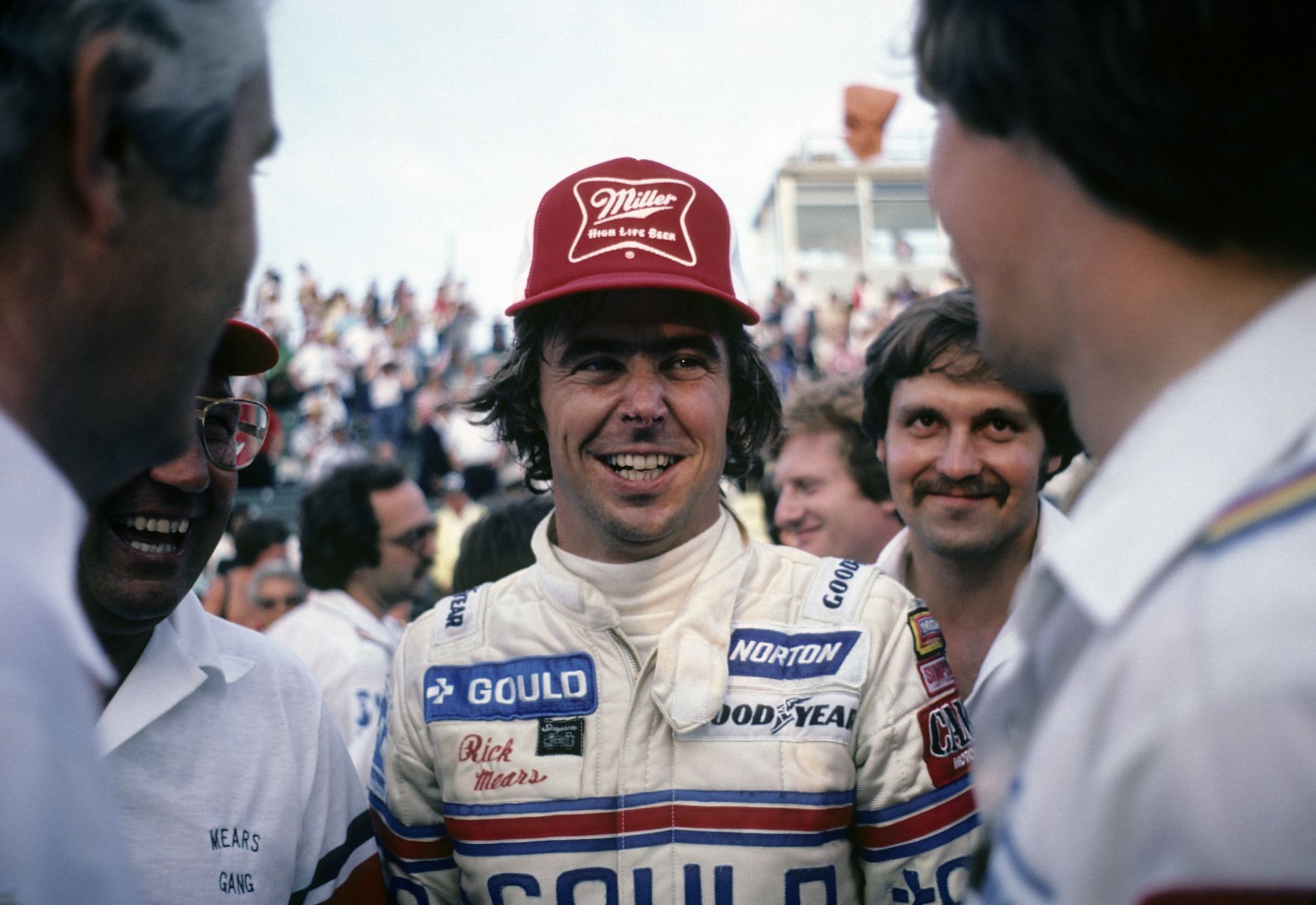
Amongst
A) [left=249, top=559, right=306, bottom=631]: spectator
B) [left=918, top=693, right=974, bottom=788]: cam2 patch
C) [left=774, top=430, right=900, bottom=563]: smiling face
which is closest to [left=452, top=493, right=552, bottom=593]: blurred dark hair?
[left=774, top=430, right=900, bottom=563]: smiling face

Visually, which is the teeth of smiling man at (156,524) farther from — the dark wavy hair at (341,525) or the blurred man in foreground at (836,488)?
the dark wavy hair at (341,525)

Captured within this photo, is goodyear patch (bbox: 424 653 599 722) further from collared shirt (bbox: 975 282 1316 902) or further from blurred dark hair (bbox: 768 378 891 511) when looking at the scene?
blurred dark hair (bbox: 768 378 891 511)

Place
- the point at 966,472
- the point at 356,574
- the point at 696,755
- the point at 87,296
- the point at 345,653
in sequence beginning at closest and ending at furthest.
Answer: the point at 87,296 < the point at 696,755 < the point at 966,472 < the point at 345,653 < the point at 356,574

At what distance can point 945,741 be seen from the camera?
6.61 ft

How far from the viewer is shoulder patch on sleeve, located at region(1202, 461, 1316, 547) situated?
775 mm

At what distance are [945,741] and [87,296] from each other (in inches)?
64.3

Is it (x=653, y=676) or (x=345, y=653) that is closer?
(x=653, y=676)

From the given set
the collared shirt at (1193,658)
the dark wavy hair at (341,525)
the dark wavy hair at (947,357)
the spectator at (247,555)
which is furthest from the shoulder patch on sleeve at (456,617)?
the spectator at (247,555)

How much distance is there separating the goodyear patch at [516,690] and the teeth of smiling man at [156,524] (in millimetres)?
581

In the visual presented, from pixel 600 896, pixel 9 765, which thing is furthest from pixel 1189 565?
pixel 600 896

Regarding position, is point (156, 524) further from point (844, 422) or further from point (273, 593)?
point (273, 593)

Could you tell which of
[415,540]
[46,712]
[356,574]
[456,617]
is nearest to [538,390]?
[456,617]

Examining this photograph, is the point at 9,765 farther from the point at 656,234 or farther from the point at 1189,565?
the point at 656,234

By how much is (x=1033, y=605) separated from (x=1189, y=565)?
0.22 metres
